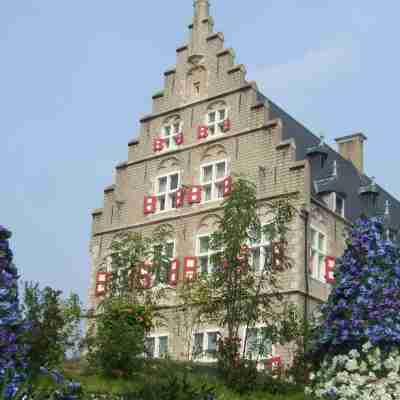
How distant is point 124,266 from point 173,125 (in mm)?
9568

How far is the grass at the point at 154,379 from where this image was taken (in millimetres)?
16031

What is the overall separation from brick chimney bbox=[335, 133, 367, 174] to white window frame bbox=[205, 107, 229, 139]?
39.9 ft

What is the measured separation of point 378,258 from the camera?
15547 millimetres

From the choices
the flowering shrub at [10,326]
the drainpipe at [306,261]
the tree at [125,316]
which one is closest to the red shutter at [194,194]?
the tree at [125,316]

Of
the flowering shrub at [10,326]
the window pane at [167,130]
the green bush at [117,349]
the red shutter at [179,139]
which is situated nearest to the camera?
the flowering shrub at [10,326]

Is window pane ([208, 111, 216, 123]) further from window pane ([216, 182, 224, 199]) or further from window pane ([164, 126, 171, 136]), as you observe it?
window pane ([216, 182, 224, 199])

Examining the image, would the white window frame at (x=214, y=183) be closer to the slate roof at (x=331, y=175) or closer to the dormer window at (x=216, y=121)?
the dormer window at (x=216, y=121)

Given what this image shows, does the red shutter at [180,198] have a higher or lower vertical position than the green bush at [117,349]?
higher

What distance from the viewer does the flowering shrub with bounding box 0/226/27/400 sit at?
10.6 metres

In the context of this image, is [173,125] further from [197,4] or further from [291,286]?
[291,286]

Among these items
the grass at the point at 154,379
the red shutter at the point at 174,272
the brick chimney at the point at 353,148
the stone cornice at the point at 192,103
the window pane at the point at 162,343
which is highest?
the brick chimney at the point at 353,148

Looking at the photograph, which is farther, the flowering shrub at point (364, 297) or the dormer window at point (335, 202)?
the dormer window at point (335, 202)

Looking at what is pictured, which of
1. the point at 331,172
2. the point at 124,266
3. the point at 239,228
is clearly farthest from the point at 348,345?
the point at 331,172

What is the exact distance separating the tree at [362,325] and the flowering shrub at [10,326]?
6189mm
